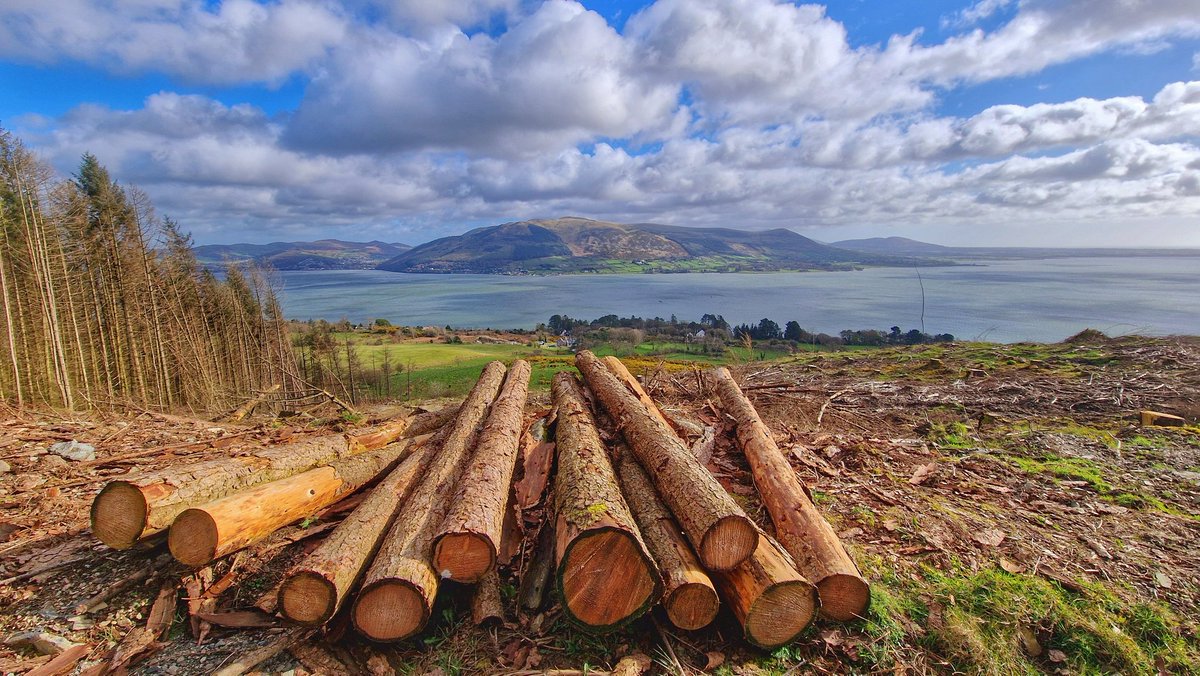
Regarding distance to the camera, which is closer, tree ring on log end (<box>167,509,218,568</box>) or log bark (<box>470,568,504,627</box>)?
log bark (<box>470,568,504,627</box>)

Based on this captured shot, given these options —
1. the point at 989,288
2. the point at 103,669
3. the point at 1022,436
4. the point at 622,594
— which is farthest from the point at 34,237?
the point at 989,288

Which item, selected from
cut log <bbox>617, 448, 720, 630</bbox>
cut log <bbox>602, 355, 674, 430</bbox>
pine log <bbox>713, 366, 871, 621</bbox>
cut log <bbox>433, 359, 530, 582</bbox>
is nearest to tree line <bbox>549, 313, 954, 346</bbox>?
cut log <bbox>602, 355, 674, 430</bbox>

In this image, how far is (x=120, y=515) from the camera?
361 centimetres

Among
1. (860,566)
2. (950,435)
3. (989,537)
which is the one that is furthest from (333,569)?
(950,435)

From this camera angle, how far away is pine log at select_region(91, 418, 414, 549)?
141 inches

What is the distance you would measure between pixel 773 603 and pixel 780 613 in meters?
0.10

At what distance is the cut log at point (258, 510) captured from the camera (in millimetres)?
3443

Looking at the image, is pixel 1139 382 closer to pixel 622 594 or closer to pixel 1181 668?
pixel 1181 668

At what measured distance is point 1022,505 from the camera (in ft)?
16.6

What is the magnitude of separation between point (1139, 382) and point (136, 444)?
1804 centimetres

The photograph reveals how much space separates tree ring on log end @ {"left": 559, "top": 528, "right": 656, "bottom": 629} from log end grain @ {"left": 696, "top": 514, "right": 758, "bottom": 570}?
0.49 m

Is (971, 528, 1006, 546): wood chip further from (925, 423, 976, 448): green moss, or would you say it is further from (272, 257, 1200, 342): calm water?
(272, 257, 1200, 342): calm water

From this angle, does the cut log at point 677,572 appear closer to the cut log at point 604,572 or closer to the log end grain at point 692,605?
the log end grain at point 692,605

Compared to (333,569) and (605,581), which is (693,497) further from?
(333,569)
